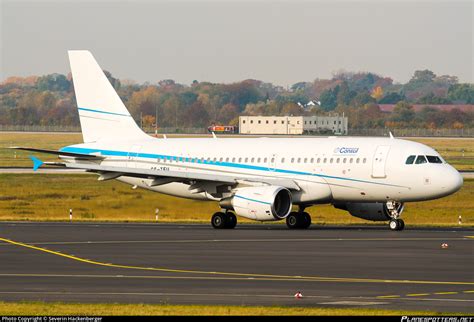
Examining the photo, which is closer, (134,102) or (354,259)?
(354,259)

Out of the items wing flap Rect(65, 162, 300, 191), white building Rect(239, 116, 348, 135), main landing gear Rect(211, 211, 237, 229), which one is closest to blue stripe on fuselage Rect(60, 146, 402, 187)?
wing flap Rect(65, 162, 300, 191)

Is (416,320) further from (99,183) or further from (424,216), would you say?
(99,183)

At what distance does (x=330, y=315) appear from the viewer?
2323 cm

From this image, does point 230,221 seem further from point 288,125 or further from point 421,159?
point 288,125

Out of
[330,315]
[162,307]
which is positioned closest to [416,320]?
[330,315]

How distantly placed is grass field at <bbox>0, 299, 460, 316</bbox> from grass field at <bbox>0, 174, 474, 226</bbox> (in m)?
35.9

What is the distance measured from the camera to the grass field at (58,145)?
114625mm

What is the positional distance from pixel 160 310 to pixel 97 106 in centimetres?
4008

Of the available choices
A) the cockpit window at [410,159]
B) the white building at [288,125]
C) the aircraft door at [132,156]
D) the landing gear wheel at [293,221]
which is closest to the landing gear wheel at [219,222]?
the landing gear wheel at [293,221]

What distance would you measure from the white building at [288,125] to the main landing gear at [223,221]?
355 ft

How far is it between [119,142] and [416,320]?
42.2 meters

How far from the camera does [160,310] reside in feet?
79.6

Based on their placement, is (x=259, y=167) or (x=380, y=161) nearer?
(x=380, y=161)

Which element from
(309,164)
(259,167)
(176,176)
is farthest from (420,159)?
(176,176)
